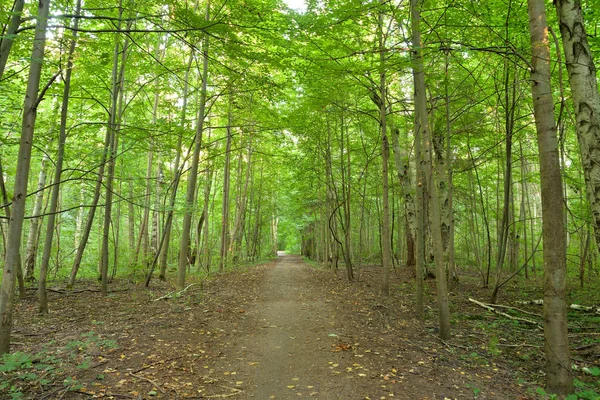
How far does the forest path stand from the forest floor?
0.08 feet

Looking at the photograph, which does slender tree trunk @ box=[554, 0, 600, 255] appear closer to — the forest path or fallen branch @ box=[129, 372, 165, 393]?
the forest path

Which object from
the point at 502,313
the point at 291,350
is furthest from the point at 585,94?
the point at 291,350

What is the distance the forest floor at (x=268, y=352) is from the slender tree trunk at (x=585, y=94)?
256 centimetres

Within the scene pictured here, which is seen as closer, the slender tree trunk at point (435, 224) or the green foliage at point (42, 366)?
Result: the green foliage at point (42, 366)

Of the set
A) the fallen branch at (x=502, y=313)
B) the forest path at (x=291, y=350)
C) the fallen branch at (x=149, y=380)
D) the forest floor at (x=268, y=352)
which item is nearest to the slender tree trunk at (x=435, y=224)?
the forest floor at (x=268, y=352)

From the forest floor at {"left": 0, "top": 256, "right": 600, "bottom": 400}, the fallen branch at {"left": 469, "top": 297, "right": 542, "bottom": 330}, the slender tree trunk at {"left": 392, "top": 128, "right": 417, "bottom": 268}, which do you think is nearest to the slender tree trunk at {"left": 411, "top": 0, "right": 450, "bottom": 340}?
the forest floor at {"left": 0, "top": 256, "right": 600, "bottom": 400}

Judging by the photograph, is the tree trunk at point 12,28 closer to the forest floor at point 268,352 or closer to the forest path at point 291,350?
the forest floor at point 268,352

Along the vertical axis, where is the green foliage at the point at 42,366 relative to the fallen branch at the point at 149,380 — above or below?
above

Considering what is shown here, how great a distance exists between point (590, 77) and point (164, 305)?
899 cm

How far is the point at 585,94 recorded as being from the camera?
4449mm

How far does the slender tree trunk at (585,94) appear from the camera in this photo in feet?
14.4

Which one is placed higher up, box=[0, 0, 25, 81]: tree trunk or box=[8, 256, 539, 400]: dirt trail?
box=[0, 0, 25, 81]: tree trunk

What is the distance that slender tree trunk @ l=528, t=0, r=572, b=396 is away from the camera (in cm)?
364

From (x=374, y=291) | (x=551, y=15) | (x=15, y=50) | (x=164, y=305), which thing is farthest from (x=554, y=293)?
(x=15, y=50)
